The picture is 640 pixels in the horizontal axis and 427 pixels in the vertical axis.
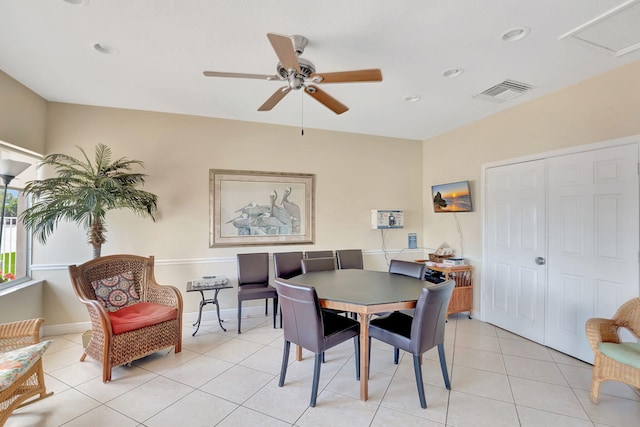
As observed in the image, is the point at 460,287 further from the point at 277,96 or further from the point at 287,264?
the point at 277,96

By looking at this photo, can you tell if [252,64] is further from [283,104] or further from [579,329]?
[579,329]

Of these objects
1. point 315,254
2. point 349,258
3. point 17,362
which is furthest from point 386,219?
point 17,362

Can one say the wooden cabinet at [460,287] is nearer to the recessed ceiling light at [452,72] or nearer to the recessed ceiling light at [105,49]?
the recessed ceiling light at [452,72]

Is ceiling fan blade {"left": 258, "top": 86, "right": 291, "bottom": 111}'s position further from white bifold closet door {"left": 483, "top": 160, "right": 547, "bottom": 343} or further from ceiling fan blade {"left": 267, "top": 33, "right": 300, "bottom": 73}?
white bifold closet door {"left": 483, "top": 160, "right": 547, "bottom": 343}

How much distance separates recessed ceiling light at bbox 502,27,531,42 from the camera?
85.2 inches

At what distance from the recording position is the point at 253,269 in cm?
403

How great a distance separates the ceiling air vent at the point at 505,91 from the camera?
305cm

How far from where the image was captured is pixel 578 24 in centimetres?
210

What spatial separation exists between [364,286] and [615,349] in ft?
6.17

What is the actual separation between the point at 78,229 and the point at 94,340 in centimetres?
163

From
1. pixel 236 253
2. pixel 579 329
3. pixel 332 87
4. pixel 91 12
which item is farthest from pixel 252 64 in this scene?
pixel 579 329

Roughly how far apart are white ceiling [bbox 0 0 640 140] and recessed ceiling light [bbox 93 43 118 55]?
0.04 meters

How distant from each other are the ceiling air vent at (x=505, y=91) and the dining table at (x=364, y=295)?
7.40 ft

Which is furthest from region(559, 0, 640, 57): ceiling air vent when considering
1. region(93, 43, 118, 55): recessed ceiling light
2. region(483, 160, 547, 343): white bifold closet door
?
region(93, 43, 118, 55): recessed ceiling light
